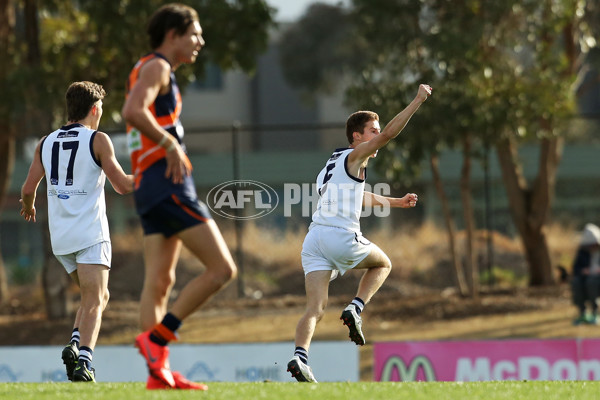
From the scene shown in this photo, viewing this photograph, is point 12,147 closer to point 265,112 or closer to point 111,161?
point 111,161

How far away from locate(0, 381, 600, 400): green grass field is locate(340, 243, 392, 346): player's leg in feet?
2.35

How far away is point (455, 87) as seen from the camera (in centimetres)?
1538

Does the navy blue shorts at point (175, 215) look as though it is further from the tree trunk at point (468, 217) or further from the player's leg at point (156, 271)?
the tree trunk at point (468, 217)

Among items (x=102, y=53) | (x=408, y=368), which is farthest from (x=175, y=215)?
(x=102, y=53)

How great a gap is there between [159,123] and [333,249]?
84.2 inches

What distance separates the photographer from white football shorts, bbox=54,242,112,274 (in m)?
6.68

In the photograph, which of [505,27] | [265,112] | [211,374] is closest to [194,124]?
[265,112]

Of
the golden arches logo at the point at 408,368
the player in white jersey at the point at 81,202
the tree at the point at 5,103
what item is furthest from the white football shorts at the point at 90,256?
the tree at the point at 5,103

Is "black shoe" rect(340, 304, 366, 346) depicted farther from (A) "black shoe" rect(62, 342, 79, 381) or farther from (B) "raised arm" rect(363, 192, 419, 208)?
(A) "black shoe" rect(62, 342, 79, 381)

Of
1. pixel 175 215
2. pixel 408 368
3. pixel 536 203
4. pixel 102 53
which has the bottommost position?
pixel 408 368

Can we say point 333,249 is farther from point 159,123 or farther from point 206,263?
point 159,123

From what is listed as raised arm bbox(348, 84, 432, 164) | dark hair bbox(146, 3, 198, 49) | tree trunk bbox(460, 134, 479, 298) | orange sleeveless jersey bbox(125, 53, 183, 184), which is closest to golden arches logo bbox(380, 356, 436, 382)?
raised arm bbox(348, 84, 432, 164)

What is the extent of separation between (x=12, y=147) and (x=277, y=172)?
1112 cm

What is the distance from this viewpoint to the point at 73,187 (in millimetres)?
6617
